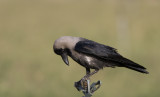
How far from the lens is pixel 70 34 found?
17.1 meters

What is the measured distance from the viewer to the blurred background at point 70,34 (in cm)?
1223

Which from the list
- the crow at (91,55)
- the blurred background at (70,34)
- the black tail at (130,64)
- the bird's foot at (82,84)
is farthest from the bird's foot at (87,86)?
the blurred background at (70,34)

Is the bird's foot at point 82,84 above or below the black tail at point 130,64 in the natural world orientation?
below

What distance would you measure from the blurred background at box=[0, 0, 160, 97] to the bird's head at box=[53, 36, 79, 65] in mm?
5419

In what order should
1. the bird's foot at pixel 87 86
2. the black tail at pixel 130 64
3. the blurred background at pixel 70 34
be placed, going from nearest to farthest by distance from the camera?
1. the bird's foot at pixel 87 86
2. the black tail at pixel 130 64
3. the blurred background at pixel 70 34

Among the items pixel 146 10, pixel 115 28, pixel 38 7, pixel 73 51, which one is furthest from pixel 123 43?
pixel 73 51

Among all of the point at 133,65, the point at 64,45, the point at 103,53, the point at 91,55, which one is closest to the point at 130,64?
the point at 133,65

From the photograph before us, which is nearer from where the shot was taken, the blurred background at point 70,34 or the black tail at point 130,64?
the black tail at point 130,64

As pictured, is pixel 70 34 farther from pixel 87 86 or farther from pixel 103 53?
pixel 87 86

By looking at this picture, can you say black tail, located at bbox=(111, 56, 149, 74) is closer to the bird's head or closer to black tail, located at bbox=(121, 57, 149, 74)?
black tail, located at bbox=(121, 57, 149, 74)

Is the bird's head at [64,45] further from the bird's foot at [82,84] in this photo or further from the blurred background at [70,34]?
the blurred background at [70,34]

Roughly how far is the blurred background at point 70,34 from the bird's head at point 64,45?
5419 mm

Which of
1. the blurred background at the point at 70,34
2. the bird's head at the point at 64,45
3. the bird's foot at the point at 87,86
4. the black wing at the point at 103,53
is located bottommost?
the bird's foot at the point at 87,86

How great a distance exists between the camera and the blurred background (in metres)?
12.2
